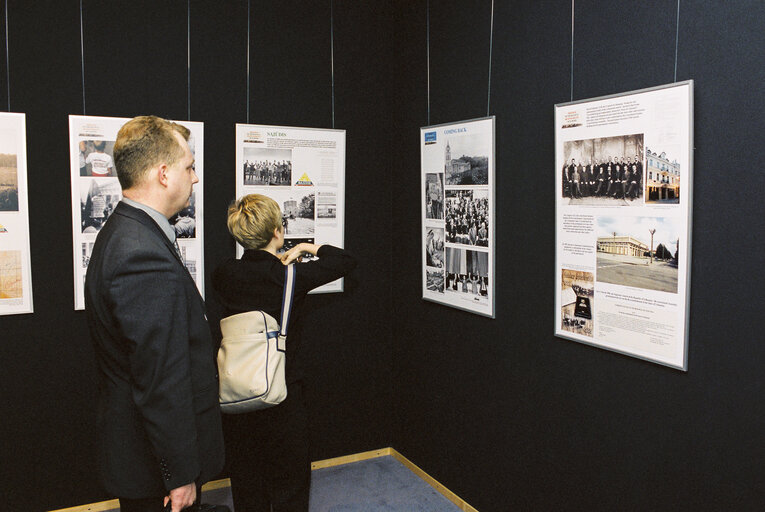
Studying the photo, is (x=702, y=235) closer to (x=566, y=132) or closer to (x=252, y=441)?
(x=566, y=132)

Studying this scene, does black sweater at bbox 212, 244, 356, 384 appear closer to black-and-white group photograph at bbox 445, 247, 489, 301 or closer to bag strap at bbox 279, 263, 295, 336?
bag strap at bbox 279, 263, 295, 336

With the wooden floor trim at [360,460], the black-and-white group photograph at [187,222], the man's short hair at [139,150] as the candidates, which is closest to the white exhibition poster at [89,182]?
the black-and-white group photograph at [187,222]

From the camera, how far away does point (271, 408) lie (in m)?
2.47

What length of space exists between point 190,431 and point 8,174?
6.33 ft

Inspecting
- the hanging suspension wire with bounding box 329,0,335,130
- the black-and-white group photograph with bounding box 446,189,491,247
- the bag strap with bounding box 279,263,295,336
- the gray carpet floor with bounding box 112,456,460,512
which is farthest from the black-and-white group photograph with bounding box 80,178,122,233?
the black-and-white group photograph with bounding box 446,189,491,247

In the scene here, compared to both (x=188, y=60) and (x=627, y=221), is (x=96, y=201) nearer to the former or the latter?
(x=188, y=60)

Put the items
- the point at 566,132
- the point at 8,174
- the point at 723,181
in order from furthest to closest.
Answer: the point at 8,174 → the point at 566,132 → the point at 723,181

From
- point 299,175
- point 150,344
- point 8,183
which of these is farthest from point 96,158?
point 150,344

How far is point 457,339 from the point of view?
3.28m

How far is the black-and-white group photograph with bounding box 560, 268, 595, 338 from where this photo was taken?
2.41 m

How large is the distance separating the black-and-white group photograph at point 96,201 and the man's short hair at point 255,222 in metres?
0.94

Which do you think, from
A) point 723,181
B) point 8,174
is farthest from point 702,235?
point 8,174

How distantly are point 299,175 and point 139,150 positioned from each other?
68.3 inches

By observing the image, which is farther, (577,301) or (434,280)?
(434,280)
